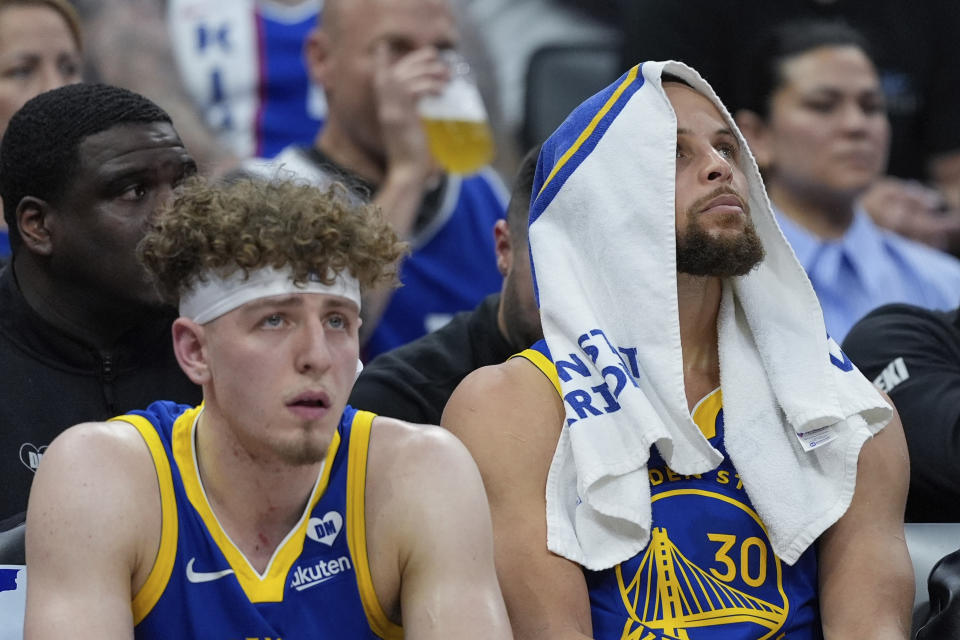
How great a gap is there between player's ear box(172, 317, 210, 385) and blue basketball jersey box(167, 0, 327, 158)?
264cm

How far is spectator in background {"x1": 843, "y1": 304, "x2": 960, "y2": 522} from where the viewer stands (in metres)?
3.13

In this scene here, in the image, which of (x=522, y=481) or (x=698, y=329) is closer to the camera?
(x=522, y=481)

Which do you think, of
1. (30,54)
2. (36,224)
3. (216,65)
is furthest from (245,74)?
(36,224)

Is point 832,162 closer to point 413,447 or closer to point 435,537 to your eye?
point 413,447

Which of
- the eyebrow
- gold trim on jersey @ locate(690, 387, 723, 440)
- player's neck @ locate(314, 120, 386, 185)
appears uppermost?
player's neck @ locate(314, 120, 386, 185)

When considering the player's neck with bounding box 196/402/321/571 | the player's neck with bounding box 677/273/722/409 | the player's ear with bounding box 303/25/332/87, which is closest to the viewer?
the player's neck with bounding box 196/402/321/571

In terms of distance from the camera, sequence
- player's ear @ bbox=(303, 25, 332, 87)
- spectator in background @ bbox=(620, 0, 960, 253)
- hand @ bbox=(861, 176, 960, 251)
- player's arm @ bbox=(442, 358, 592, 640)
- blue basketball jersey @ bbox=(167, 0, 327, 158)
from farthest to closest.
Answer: hand @ bbox=(861, 176, 960, 251)
spectator in background @ bbox=(620, 0, 960, 253)
blue basketball jersey @ bbox=(167, 0, 327, 158)
player's ear @ bbox=(303, 25, 332, 87)
player's arm @ bbox=(442, 358, 592, 640)

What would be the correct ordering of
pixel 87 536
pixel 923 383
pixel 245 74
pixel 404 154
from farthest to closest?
pixel 245 74, pixel 404 154, pixel 923 383, pixel 87 536

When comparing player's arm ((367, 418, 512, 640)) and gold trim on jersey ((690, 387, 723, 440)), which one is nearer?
player's arm ((367, 418, 512, 640))

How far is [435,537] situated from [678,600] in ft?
1.69

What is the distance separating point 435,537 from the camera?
7.63 ft

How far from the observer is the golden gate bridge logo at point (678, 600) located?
2.56m

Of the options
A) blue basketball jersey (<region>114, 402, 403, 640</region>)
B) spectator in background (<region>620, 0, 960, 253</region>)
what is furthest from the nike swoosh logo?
spectator in background (<region>620, 0, 960, 253</region>)

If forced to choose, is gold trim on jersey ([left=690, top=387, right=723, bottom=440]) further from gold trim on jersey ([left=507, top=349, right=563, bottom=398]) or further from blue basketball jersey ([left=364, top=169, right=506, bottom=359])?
blue basketball jersey ([left=364, top=169, right=506, bottom=359])
